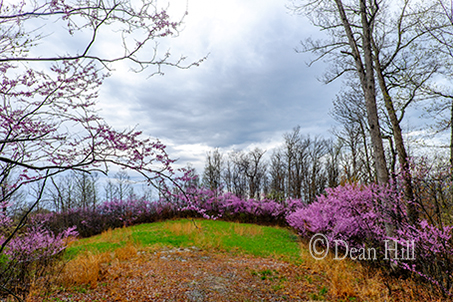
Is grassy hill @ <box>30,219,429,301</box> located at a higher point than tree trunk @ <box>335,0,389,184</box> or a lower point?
lower

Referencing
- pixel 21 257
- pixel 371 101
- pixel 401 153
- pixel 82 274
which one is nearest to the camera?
pixel 21 257

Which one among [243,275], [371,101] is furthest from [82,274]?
[371,101]

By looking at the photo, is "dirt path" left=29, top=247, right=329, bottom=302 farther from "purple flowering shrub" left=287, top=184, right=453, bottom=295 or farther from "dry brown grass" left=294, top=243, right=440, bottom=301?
"purple flowering shrub" left=287, top=184, right=453, bottom=295

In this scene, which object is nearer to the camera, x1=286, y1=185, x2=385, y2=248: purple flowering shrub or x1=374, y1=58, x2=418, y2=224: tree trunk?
x1=374, y1=58, x2=418, y2=224: tree trunk

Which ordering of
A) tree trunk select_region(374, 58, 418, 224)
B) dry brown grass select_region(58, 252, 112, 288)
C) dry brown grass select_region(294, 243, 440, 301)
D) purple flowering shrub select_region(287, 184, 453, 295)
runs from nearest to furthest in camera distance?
purple flowering shrub select_region(287, 184, 453, 295) → dry brown grass select_region(294, 243, 440, 301) → dry brown grass select_region(58, 252, 112, 288) → tree trunk select_region(374, 58, 418, 224)

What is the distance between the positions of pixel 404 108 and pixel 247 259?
8120mm

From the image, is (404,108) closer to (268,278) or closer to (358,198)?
(358,198)

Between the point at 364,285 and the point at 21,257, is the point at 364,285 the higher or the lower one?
the lower one

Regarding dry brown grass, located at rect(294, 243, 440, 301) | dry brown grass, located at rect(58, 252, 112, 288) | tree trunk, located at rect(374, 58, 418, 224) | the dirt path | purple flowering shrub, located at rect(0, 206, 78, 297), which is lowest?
dry brown grass, located at rect(294, 243, 440, 301)

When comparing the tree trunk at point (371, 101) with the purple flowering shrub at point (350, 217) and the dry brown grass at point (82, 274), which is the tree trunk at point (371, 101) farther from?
the dry brown grass at point (82, 274)

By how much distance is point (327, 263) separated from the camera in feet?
21.1

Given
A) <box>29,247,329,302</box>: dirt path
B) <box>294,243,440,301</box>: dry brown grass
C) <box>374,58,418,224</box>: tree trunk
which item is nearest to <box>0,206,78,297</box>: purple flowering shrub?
<box>29,247,329,302</box>: dirt path

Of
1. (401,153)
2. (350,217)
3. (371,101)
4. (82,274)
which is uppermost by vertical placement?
(371,101)

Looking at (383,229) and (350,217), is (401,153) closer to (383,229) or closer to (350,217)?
(383,229)
